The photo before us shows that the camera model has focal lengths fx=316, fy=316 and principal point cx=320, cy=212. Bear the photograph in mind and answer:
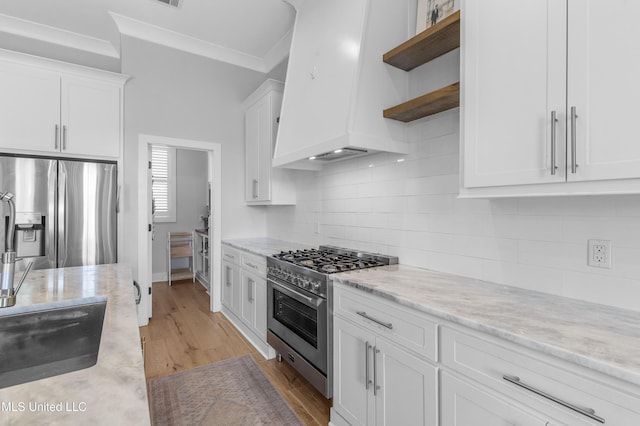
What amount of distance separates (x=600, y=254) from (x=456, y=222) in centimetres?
68

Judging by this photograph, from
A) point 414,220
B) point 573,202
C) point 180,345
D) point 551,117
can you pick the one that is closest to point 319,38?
point 414,220

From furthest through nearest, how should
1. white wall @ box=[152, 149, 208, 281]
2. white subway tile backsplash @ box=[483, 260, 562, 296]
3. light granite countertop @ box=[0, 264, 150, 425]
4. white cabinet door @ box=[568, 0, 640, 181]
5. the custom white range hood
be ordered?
white wall @ box=[152, 149, 208, 281], the custom white range hood, white subway tile backsplash @ box=[483, 260, 562, 296], white cabinet door @ box=[568, 0, 640, 181], light granite countertop @ box=[0, 264, 150, 425]

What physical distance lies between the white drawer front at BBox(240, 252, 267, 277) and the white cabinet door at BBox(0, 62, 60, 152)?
78.6 inches

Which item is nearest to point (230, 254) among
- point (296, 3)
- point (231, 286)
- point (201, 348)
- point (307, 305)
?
point (231, 286)

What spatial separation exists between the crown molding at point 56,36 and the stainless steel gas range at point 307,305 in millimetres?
2936

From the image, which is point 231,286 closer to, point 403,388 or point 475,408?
point 403,388

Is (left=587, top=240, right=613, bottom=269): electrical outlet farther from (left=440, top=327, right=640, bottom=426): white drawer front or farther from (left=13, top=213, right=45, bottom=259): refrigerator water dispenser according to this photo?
(left=13, top=213, right=45, bottom=259): refrigerator water dispenser

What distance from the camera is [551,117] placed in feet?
3.92

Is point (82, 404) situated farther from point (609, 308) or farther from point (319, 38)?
point (319, 38)

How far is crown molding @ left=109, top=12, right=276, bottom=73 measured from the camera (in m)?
3.08

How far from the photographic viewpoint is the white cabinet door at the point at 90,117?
298 centimetres

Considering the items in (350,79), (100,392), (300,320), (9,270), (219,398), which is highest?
(350,79)

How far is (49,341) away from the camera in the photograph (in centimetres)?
113

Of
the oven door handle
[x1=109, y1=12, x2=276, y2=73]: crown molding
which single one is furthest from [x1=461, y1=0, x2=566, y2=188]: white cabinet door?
[x1=109, y1=12, x2=276, y2=73]: crown molding
